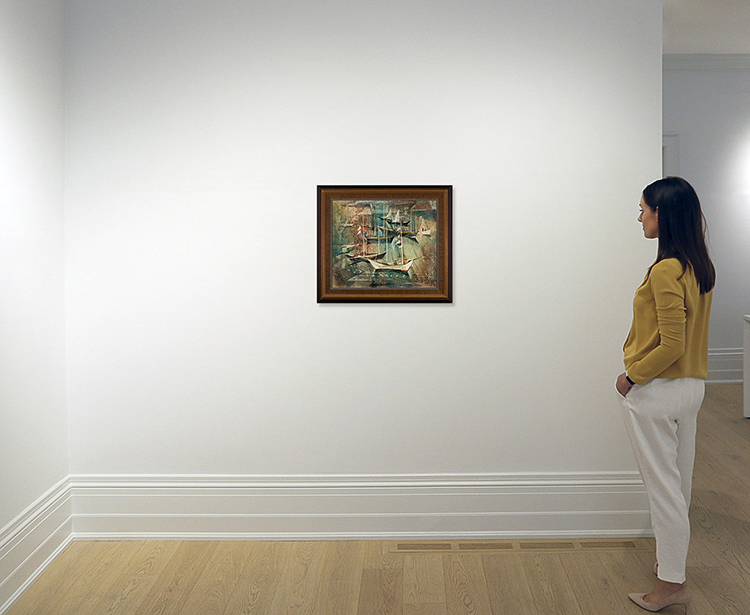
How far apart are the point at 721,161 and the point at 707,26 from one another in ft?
7.70

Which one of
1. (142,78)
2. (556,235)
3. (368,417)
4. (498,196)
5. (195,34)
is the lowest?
(368,417)

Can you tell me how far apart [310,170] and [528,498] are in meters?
1.89

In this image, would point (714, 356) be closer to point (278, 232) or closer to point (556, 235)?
point (556, 235)

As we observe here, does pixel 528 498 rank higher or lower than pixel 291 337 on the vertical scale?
lower

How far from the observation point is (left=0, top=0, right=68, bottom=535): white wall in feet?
7.72

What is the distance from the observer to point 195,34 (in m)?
2.76

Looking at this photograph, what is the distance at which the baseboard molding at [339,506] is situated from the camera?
2846 mm

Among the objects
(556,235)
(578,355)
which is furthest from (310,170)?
(578,355)

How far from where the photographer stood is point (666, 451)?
2199mm

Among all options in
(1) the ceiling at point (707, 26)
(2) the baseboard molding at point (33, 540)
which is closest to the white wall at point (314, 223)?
A: (2) the baseboard molding at point (33, 540)

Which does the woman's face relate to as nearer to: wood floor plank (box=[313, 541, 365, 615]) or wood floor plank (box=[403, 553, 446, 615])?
wood floor plank (box=[403, 553, 446, 615])

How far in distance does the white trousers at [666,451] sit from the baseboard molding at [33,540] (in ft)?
8.18

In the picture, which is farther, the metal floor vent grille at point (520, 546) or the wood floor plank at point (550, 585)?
the metal floor vent grille at point (520, 546)

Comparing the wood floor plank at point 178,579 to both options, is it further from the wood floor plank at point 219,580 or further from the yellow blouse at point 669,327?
the yellow blouse at point 669,327
